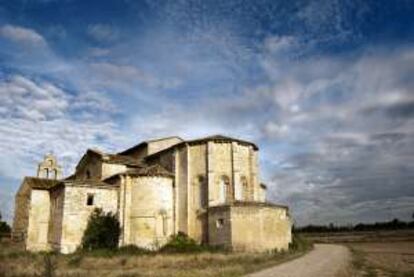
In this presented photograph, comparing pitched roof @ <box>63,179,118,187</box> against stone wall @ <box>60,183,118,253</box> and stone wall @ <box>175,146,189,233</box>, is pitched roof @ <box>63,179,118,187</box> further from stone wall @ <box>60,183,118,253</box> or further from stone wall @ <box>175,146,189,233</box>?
stone wall @ <box>175,146,189,233</box>

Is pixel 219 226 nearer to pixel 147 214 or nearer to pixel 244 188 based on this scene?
pixel 244 188

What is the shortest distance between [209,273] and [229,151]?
18355 mm

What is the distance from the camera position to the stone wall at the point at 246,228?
29.2m

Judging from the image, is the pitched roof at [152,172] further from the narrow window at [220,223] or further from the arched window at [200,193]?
the narrow window at [220,223]

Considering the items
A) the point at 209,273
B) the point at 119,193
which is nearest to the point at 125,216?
the point at 119,193

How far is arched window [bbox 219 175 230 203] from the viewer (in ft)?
110

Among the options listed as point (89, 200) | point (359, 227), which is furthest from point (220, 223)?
point (359, 227)

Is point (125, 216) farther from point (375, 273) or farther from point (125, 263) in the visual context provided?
point (375, 273)

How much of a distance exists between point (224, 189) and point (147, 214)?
6776mm

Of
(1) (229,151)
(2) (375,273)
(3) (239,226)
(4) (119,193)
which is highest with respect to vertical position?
(1) (229,151)

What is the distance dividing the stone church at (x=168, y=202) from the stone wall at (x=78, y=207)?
0.07 m

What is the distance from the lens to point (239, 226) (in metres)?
29.3

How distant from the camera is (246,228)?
29.5 m

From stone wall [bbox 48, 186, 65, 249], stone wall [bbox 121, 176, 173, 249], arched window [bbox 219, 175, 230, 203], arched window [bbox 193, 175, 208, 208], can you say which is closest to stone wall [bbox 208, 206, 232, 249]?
arched window [bbox 193, 175, 208, 208]
